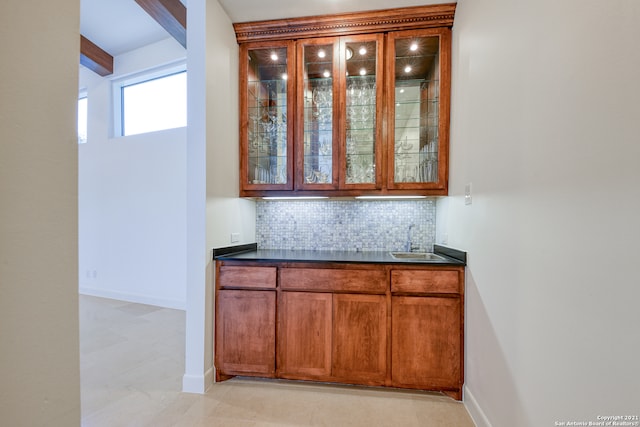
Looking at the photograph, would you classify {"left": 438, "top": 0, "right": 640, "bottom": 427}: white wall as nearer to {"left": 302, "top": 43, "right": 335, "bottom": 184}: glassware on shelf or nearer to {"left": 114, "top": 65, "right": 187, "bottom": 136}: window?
{"left": 302, "top": 43, "right": 335, "bottom": 184}: glassware on shelf

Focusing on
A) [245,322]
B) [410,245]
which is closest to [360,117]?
[410,245]

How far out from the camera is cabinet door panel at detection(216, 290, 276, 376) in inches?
79.0

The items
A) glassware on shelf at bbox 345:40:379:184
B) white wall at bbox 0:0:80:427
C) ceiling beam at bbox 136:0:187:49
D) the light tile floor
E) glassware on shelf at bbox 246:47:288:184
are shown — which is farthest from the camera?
ceiling beam at bbox 136:0:187:49

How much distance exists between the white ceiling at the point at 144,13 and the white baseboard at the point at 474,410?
283cm

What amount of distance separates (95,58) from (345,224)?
181 inches

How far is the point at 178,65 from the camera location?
3904mm

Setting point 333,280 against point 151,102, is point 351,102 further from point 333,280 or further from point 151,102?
point 151,102

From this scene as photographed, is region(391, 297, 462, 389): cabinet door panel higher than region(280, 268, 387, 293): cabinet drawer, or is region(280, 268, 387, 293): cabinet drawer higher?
region(280, 268, 387, 293): cabinet drawer

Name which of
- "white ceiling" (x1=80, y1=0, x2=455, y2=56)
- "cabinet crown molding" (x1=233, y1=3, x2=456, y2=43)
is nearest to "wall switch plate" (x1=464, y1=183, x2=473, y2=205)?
"cabinet crown molding" (x1=233, y1=3, x2=456, y2=43)

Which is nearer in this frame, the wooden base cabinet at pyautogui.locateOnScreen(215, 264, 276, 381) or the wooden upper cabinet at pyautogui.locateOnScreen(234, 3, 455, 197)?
the wooden base cabinet at pyautogui.locateOnScreen(215, 264, 276, 381)

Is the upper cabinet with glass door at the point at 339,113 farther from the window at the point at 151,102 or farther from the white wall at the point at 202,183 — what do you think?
the window at the point at 151,102

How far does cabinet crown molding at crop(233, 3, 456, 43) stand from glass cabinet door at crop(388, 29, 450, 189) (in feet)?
0.26

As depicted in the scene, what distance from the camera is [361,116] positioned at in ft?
7.61

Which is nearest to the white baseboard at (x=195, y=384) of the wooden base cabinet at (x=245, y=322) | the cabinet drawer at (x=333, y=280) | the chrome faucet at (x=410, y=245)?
the wooden base cabinet at (x=245, y=322)
